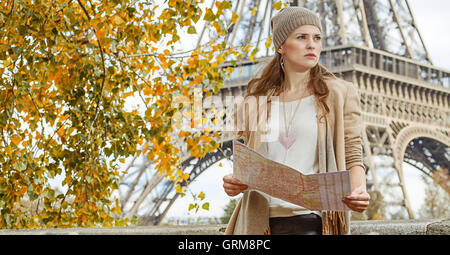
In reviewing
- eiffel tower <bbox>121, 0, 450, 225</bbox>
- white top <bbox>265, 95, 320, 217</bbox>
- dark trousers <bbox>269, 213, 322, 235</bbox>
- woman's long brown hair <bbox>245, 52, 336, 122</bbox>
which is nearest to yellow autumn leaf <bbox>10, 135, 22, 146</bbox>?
woman's long brown hair <bbox>245, 52, 336, 122</bbox>

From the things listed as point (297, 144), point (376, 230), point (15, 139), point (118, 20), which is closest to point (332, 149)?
point (297, 144)

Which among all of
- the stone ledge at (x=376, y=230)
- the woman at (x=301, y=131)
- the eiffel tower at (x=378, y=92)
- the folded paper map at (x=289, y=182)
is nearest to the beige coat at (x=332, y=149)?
the woman at (x=301, y=131)

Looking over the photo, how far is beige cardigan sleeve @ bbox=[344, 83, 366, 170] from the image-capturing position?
1.60m

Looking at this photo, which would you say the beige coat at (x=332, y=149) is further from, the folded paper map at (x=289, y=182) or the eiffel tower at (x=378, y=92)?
the eiffel tower at (x=378, y=92)

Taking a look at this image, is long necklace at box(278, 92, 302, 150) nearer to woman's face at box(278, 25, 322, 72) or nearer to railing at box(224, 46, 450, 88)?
woman's face at box(278, 25, 322, 72)

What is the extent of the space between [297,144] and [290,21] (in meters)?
0.42

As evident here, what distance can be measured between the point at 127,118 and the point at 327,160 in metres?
2.54

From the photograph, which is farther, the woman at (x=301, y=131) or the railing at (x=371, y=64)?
the railing at (x=371, y=64)

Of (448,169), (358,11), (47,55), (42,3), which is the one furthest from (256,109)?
(448,169)

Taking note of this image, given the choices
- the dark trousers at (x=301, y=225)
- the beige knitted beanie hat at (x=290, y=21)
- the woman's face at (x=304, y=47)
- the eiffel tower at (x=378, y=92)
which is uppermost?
the eiffel tower at (x=378, y=92)

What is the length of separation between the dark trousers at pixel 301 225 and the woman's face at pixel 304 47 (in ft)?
1.64

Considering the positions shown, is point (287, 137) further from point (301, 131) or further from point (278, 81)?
point (278, 81)

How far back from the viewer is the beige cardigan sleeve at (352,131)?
160cm

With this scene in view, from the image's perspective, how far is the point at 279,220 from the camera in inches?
61.1
